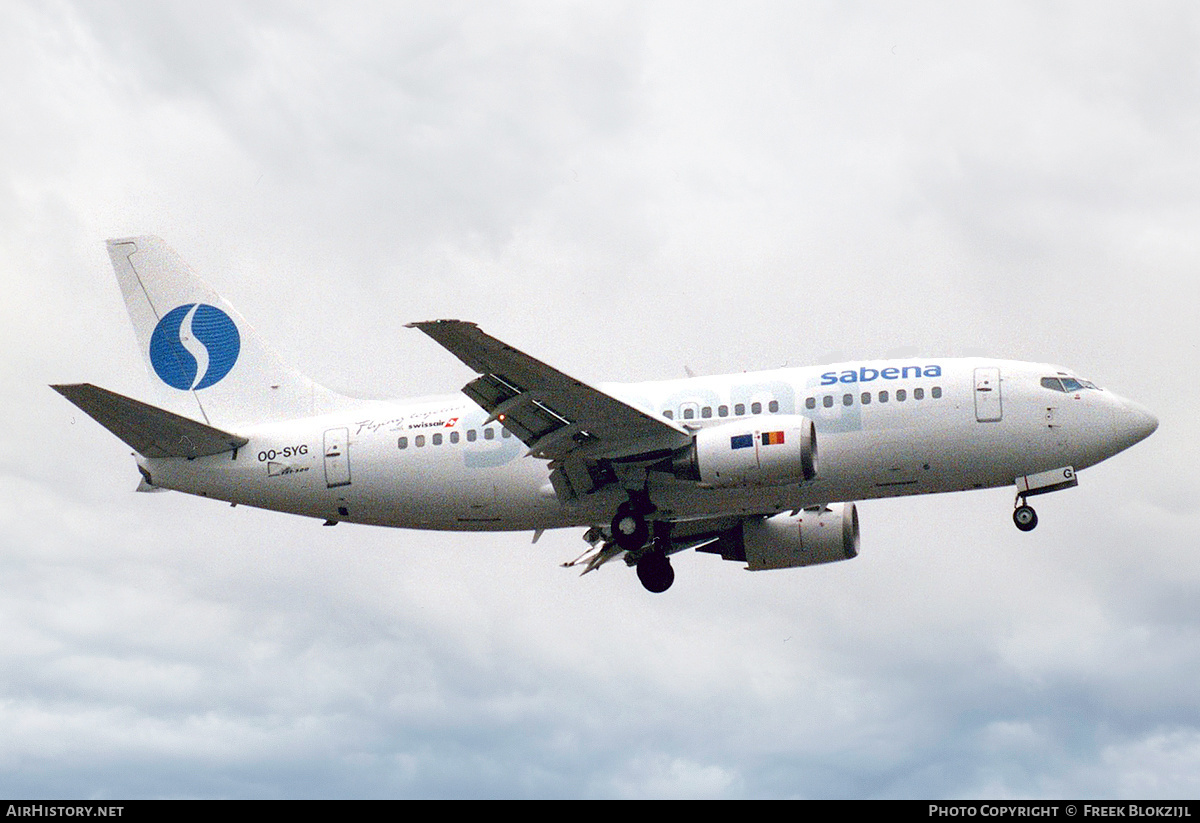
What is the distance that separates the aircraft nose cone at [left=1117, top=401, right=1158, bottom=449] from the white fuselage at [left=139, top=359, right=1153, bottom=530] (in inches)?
1.8

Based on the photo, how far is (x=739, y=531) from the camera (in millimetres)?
46906

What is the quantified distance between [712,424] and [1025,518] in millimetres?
8056

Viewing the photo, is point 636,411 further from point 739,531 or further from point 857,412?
point 739,531

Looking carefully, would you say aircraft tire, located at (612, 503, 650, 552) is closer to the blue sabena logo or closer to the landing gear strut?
the landing gear strut

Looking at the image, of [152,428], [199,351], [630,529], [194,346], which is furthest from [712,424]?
[194,346]

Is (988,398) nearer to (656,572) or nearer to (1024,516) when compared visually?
(1024,516)

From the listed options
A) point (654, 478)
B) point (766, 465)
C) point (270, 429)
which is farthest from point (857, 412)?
point (270, 429)

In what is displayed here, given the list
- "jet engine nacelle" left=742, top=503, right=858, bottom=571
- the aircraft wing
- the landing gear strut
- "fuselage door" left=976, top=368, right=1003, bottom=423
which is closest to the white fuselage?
"fuselage door" left=976, top=368, right=1003, bottom=423

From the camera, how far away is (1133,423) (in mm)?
40031

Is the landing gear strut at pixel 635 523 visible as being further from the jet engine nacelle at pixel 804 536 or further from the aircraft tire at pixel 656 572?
the jet engine nacelle at pixel 804 536

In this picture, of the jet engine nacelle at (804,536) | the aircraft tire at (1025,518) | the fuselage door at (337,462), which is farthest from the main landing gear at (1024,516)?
the fuselage door at (337,462)

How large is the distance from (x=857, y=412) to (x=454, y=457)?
10.4 m
